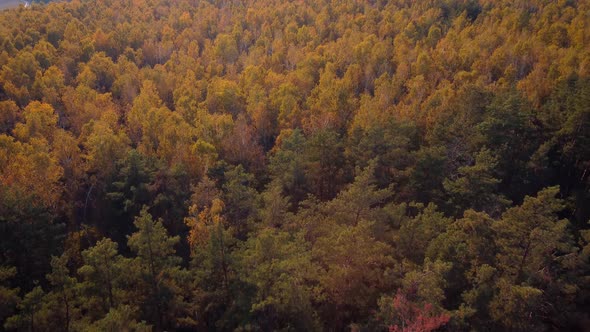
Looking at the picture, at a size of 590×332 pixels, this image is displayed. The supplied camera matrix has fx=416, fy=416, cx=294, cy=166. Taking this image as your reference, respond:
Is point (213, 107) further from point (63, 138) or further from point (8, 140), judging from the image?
point (8, 140)

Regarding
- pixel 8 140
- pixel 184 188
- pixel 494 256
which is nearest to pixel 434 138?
pixel 494 256


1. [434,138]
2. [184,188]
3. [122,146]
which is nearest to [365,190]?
[434,138]

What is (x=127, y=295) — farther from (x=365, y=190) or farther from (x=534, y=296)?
(x=534, y=296)

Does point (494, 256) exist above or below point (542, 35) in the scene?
below

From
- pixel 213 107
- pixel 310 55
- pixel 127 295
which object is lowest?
pixel 127 295

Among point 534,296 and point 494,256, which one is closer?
point 534,296

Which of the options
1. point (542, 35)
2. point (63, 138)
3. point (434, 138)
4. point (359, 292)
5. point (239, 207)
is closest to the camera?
point (359, 292)

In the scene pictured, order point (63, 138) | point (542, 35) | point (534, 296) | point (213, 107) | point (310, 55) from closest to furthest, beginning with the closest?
point (534, 296) < point (63, 138) < point (213, 107) < point (542, 35) < point (310, 55)
